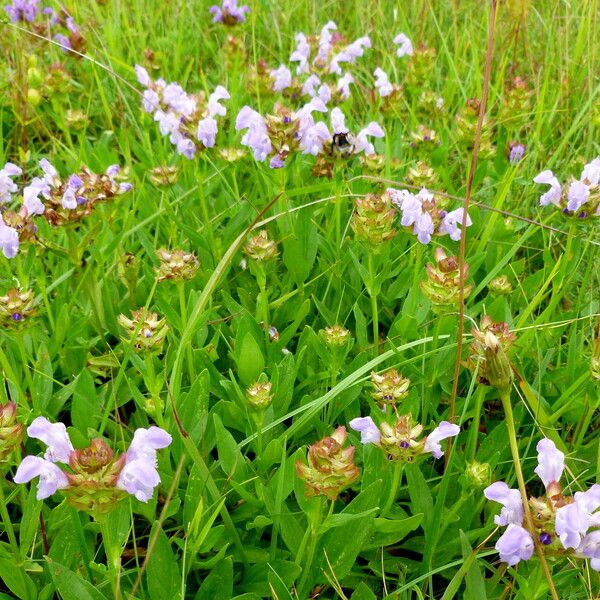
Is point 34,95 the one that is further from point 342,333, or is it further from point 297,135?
point 342,333

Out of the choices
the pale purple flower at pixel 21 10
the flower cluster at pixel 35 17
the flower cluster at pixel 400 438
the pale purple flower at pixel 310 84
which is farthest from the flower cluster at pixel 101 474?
the pale purple flower at pixel 21 10

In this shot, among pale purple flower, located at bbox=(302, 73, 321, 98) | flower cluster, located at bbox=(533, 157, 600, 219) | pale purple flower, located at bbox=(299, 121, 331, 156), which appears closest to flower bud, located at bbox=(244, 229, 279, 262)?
pale purple flower, located at bbox=(299, 121, 331, 156)

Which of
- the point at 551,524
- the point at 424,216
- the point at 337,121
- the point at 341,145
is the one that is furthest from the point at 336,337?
the point at 551,524

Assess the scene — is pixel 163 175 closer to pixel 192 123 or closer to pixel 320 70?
pixel 192 123

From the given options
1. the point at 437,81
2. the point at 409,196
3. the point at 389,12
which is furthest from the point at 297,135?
the point at 389,12

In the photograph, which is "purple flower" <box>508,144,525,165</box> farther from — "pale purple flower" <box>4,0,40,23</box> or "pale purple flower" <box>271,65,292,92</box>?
"pale purple flower" <box>4,0,40,23</box>

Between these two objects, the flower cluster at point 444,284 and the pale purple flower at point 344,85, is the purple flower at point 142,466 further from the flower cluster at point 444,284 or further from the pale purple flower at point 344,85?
the pale purple flower at point 344,85
